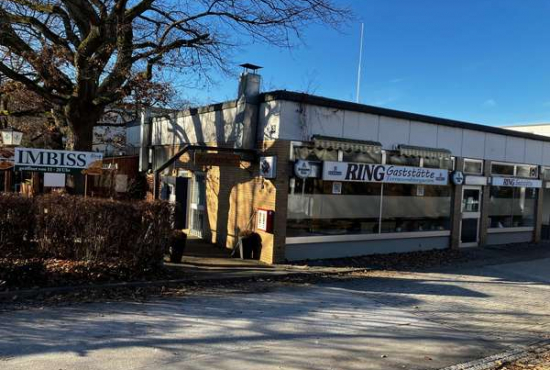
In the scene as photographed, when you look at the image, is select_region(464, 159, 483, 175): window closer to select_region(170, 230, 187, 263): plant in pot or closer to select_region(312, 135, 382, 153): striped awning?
select_region(312, 135, 382, 153): striped awning

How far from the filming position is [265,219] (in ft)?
38.7

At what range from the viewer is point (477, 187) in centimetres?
1686

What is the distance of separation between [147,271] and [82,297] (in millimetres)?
1538

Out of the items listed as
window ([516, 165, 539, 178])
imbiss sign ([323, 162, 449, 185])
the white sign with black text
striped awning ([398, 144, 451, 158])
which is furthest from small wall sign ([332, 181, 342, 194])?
window ([516, 165, 539, 178])

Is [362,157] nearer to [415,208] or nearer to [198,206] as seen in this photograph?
[415,208]

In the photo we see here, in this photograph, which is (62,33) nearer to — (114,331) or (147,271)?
(147,271)

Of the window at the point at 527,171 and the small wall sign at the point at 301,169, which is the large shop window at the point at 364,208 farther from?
the window at the point at 527,171

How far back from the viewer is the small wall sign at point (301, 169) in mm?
11703

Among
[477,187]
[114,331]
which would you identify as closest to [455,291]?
[114,331]

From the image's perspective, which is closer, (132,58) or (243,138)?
(243,138)

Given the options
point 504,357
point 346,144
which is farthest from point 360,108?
point 504,357

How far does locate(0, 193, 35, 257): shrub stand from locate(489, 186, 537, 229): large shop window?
49.5ft

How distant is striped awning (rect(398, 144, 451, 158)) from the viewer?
1391cm

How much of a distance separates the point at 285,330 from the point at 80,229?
4.57 metres
